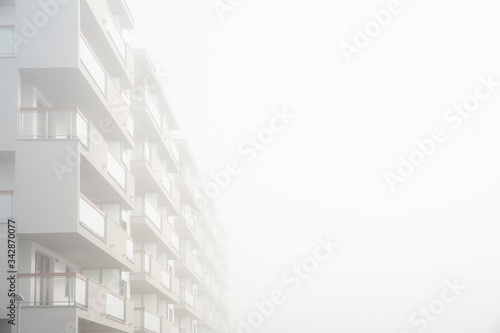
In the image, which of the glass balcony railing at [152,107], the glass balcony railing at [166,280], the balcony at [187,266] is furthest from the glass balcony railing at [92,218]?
the balcony at [187,266]

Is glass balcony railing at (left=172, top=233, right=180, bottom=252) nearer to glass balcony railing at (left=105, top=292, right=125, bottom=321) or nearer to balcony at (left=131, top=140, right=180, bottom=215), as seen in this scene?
balcony at (left=131, top=140, right=180, bottom=215)

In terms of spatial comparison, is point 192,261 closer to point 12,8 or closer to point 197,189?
point 197,189

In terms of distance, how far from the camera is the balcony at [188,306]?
63.5 meters

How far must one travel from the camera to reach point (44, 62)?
31.7 meters

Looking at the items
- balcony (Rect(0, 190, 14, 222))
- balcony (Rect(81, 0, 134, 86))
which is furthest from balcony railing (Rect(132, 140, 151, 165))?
balcony (Rect(0, 190, 14, 222))

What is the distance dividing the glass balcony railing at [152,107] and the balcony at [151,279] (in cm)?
786

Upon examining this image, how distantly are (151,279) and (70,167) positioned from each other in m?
18.7

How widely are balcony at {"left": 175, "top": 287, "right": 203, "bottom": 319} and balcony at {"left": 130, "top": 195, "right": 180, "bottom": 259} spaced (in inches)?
182

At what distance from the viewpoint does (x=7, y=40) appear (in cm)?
3166

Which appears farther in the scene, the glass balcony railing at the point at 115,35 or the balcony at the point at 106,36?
the glass balcony railing at the point at 115,35

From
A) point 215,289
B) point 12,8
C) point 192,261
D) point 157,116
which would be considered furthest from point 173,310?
point 12,8

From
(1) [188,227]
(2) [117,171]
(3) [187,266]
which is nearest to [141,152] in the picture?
(2) [117,171]

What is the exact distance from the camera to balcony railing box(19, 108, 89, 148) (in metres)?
31.1

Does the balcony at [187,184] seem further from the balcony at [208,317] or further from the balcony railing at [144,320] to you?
the balcony railing at [144,320]
